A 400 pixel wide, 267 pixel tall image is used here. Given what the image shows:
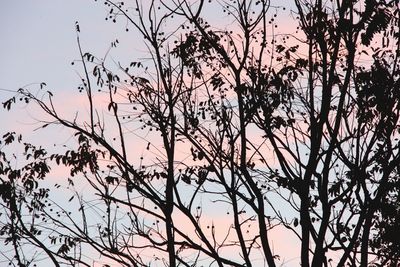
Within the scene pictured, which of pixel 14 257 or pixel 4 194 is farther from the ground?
pixel 4 194

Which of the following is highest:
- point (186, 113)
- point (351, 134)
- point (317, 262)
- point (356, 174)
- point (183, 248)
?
point (186, 113)

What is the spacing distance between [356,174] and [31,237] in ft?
19.7

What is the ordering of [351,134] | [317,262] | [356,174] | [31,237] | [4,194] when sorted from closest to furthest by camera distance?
[317,262]
[356,174]
[351,134]
[31,237]
[4,194]

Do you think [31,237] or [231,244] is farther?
[31,237]

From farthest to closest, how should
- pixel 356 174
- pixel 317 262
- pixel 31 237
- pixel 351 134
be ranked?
pixel 31 237 → pixel 351 134 → pixel 356 174 → pixel 317 262

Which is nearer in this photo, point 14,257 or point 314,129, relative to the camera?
point 314,129

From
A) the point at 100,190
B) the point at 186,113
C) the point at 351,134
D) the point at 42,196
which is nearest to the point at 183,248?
the point at 100,190

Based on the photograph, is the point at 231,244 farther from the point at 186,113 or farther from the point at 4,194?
the point at 4,194

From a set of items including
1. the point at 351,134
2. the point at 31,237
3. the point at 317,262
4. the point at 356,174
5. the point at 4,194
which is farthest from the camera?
the point at 4,194

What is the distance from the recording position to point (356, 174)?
29.7ft

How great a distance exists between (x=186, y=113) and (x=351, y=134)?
3122 millimetres

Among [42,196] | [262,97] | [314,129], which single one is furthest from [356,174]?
[42,196]

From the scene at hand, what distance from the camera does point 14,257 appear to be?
13203 millimetres

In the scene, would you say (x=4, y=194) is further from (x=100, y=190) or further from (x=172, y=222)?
(x=172, y=222)
